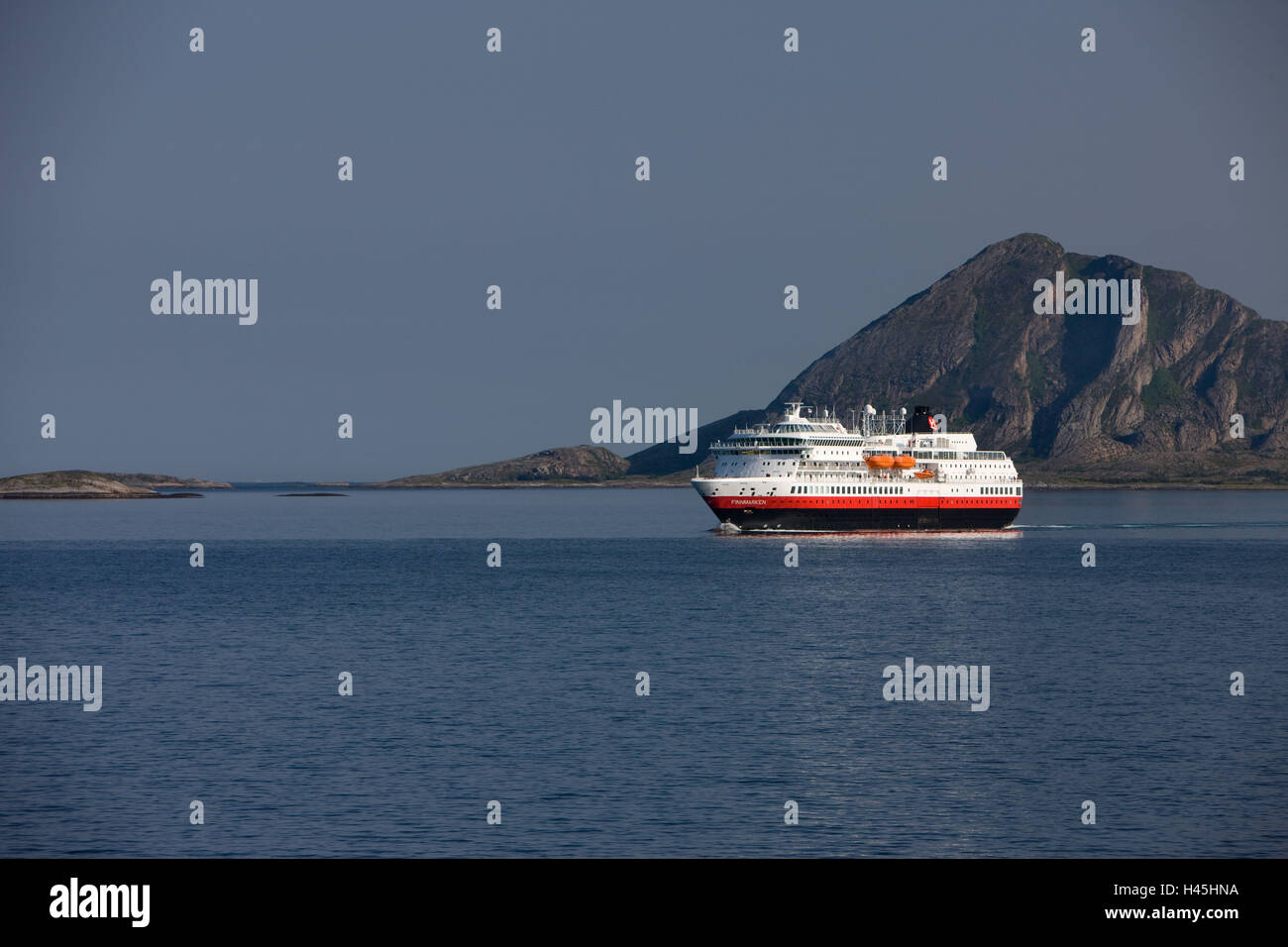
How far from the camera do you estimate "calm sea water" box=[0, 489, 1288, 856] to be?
1199 inches

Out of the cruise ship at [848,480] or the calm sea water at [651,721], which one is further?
the cruise ship at [848,480]

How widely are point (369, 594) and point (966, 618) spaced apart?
39.5 meters

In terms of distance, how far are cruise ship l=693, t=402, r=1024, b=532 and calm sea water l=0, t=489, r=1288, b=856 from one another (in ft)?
123

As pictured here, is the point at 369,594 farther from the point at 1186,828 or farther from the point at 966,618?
the point at 1186,828

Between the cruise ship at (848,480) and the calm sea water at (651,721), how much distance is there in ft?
123

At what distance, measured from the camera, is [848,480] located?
134m

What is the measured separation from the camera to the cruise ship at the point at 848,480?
131250 millimetres

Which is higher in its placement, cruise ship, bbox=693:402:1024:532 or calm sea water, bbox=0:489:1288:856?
cruise ship, bbox=693:402:1024:532

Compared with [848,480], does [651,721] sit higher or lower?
lower

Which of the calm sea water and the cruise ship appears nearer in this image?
the calm sea water

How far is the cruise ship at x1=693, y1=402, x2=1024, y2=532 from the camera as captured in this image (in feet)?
431

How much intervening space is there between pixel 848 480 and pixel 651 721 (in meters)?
94.0

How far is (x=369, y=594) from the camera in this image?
88562 millimetres

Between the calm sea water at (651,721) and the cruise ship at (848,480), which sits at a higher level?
the cruise ship at (848,480)
